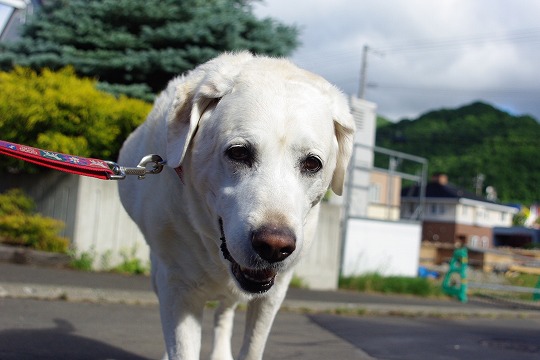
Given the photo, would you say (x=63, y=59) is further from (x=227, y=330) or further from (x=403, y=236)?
(x=227, y=330)

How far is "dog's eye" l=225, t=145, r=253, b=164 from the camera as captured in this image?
285cm

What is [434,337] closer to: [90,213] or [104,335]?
[104,335]

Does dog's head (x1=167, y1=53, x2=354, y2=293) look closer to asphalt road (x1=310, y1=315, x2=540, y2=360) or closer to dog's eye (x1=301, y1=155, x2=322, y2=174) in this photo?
dog's eye (x1=301, y1=155, x2=322, y2=174)

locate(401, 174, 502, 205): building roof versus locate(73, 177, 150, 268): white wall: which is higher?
locate(401, 174, 502, 205): building roof

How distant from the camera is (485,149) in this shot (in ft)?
405

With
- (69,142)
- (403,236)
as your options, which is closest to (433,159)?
(403,236)

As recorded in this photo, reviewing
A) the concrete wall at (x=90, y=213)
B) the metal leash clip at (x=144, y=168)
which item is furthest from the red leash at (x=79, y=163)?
the concrete wall at (x=90, y=213)

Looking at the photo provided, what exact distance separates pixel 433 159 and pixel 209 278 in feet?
385

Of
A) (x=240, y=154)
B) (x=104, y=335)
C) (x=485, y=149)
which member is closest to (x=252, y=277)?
(x=240, y=154)

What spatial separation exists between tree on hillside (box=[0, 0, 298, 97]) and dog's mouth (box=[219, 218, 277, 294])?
10.7 meters

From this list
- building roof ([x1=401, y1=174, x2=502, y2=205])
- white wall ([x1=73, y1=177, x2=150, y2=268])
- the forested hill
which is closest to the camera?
white wall ([x1=73, y1=177, x2=150, y2=268])

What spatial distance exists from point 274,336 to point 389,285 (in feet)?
25.9

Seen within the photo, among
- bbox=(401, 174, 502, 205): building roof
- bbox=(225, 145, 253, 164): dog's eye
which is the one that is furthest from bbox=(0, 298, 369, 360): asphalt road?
bbox=(401, 174, 502, 205): building roof

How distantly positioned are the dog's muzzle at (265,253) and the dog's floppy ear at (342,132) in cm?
78
